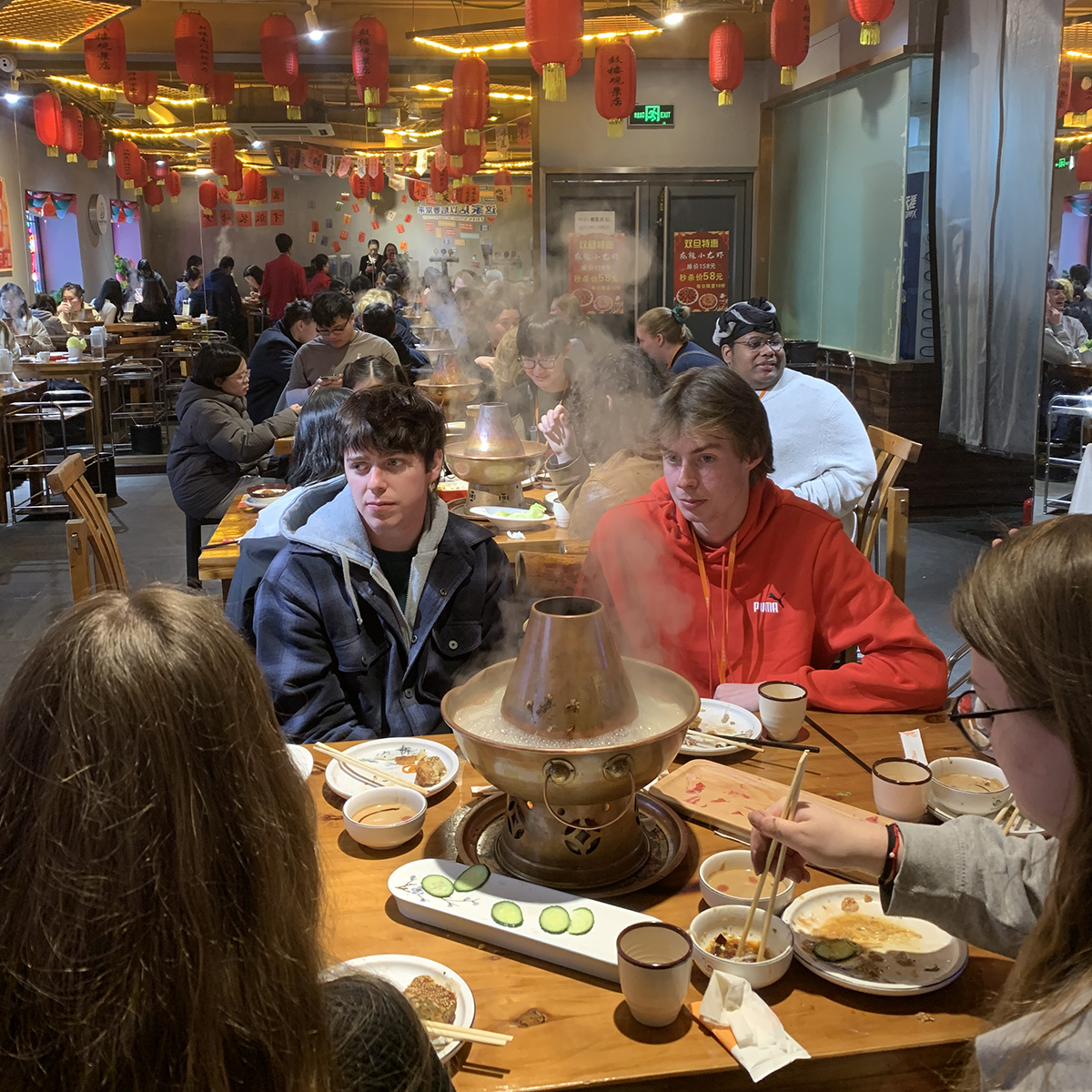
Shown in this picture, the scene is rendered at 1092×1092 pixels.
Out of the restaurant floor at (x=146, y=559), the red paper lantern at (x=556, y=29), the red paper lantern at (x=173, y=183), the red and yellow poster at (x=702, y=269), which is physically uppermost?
the red paper lantern at (x=173, y=183)

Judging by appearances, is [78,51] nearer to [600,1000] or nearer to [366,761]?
[366,761]

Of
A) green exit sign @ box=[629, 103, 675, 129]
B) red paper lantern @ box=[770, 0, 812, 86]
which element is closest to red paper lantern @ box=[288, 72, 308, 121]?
green exit sign @ box=[629, 103, 675, 129]

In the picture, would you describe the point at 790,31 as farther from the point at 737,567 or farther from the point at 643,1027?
the point at 643,1027

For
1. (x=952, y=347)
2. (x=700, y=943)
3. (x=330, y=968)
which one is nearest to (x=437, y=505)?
(x=700, y=943)

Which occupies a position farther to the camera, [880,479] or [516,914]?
[880,479]

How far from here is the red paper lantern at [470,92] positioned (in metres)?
6.97

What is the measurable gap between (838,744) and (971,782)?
248mm

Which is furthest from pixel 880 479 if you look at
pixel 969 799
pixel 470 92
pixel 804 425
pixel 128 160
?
pixel 128 160

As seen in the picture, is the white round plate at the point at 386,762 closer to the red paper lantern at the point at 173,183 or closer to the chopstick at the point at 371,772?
the chopstick at the point at 371,772

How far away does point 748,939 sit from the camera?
125 cm

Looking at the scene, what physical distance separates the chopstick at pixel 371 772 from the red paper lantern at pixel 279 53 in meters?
5.97

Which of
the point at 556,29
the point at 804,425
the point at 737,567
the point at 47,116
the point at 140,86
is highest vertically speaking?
the point at 140,86

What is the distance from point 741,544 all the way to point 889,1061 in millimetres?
1356

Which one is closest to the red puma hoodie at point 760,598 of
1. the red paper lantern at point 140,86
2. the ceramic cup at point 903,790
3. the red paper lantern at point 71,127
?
the ceramic cup at point 903,790
